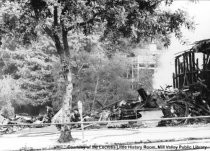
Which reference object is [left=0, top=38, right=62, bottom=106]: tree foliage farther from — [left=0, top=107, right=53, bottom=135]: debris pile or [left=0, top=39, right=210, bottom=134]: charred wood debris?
[left=0, top=39, right=210, bottom=134]: charred wood debris

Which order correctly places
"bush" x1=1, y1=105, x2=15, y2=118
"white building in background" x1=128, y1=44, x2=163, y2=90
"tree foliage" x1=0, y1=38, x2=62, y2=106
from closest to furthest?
"bush" x1=1, y1=105, x2=15, y2=118, "tree foliage" x1=0, y1=38, x2=62, y2=106, "white building in background" x1=128, y1=44, x2=163, y2=90

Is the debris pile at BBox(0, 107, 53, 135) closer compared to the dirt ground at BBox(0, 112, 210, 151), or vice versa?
the dirt ground at BBox(0, 112, 210, 151)

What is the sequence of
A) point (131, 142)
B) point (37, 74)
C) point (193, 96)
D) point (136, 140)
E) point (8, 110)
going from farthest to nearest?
point (37, 74) < point (8, 110) < point (193, 96) < point (136, 140) < point (131, 142)

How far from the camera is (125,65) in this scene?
41344 millimetres

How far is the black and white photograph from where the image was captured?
13.7 meters

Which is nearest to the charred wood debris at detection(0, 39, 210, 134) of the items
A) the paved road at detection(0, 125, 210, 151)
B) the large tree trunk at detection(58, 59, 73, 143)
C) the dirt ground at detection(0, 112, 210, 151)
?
the dirt ground at detection(0, 112, 210, 151)

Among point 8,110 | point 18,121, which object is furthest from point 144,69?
point 18,121

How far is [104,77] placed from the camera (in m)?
38.7

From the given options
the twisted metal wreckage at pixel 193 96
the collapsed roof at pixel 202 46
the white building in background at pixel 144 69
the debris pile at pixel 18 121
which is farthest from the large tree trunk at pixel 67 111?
the white building in background at pixel 144 69

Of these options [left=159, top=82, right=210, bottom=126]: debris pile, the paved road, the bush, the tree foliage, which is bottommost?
the bush

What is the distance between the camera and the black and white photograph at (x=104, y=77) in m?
13.7

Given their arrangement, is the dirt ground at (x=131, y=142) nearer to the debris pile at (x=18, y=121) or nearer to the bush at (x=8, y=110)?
the debris pile at (x=18, y=121)

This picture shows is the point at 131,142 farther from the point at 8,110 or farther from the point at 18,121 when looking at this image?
the point at 8,110

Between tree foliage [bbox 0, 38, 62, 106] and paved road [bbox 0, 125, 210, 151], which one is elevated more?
tree foliage [bbox 0, 38, 62, 106]
